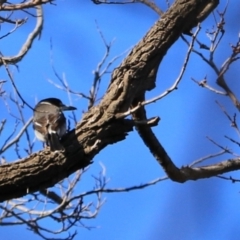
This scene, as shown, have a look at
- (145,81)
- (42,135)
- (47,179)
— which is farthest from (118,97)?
(42,135)

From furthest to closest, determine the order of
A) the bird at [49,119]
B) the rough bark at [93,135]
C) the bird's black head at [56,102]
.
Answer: the bird's black head at [56,102] < the bird at [49,119] < the rough bark at [93,135]

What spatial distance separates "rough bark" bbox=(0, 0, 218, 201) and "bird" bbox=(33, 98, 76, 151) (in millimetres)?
836

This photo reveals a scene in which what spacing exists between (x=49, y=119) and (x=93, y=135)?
184 centimetres

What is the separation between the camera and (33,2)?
104 inches

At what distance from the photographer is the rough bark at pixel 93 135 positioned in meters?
2.86

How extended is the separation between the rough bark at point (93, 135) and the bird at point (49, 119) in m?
0.84

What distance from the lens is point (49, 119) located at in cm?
466

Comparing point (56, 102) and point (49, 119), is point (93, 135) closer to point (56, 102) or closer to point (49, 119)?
point (49, 119)

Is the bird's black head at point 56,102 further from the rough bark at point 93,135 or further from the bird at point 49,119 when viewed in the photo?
the rough bark at point 93,135

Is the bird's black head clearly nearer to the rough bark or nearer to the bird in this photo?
the bird

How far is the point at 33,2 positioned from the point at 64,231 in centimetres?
316

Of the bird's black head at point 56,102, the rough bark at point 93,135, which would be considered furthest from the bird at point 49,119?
the rough bark at point 93,135

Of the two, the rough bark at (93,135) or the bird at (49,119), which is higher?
the bird at (49,119)

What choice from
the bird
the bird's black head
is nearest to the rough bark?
the bird
